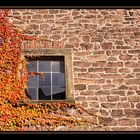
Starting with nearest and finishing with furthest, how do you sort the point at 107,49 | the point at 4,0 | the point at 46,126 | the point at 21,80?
the point at 4,0 → the point at 46,126 → the point at 21,80 → the point at 107,49

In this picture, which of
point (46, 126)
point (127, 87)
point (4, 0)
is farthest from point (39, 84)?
point (4, 0)

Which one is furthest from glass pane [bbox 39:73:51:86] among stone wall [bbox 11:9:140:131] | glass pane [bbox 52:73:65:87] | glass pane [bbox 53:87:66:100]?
stone wall [bbox 11:9:140:131]

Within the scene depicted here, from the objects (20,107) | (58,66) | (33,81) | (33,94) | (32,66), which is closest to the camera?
(20,107)

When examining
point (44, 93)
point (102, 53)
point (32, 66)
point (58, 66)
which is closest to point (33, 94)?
point (44, 93)

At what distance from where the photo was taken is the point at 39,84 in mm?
7172

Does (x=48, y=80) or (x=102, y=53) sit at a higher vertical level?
(x=102, y=53)

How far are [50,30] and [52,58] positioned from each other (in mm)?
780

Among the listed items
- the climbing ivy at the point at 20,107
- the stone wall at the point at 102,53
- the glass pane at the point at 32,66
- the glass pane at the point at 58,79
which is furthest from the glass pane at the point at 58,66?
the climbing ivy at the point at 20,107

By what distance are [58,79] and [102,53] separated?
133cm

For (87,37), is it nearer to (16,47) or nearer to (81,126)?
(16,47)

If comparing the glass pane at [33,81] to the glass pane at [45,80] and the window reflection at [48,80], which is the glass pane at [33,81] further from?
the glass pane at [45,80]

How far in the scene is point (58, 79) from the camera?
7285mm

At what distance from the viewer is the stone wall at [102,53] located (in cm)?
683

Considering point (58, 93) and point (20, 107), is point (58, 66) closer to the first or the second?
point (58, 93)
